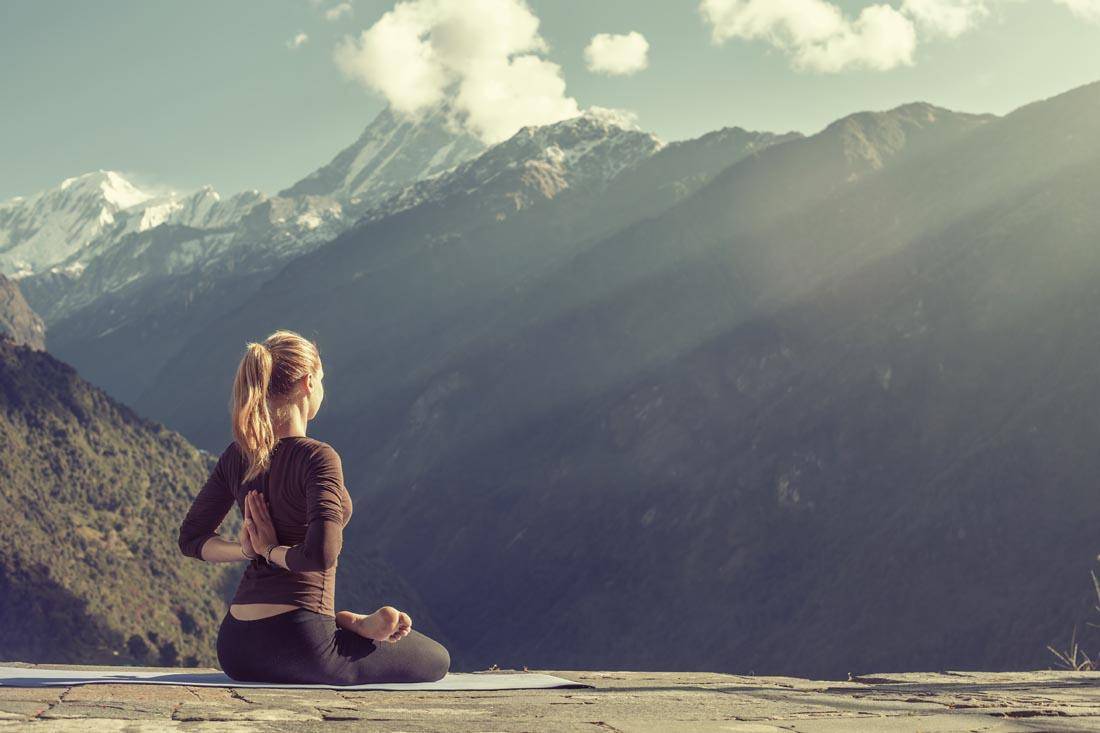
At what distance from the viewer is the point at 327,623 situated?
8125 millimetres

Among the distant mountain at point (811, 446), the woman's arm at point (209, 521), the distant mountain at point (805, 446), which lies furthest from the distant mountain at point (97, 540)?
the woman's arm at point (209, 521)

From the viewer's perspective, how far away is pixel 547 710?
25.8ft

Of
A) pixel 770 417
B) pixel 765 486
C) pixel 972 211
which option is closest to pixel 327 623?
pixel 765 486

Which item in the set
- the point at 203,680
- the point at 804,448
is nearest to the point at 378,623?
the point at 203,680

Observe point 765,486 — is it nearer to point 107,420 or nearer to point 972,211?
point 972,211

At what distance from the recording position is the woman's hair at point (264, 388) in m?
7.60

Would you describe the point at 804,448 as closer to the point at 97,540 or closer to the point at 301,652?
the point at 97,540

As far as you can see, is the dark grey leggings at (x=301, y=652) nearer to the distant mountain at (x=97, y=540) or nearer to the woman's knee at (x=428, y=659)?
the woman's knee at (x=428, y=659)

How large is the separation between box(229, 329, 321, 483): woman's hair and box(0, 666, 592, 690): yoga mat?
1.81 meters

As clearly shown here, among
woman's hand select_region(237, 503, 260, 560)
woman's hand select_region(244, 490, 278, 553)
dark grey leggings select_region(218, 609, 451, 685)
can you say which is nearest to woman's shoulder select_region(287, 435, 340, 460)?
woman's hand select_region(244, 490, 278, 553)

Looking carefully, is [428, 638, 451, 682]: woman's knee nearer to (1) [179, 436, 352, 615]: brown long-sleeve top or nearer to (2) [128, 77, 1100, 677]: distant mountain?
(1) [179, 436, 352, 615]: brown long-sleeve top

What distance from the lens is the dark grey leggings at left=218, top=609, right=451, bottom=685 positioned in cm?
809

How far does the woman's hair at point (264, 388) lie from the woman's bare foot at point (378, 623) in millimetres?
1295

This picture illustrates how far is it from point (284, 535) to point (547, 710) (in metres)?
2.11
